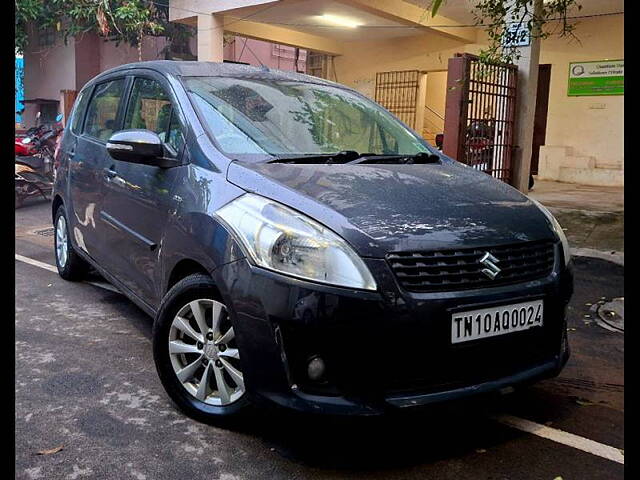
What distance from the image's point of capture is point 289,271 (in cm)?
232

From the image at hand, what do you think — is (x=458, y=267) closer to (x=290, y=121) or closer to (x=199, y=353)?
(x=199, y=353)

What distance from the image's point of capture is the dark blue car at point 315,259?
229 cm

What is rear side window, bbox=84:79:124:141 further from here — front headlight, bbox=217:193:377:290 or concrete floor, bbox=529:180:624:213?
concrete floor, bbox=529:180:624:213

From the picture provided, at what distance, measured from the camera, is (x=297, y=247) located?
92.6 inches

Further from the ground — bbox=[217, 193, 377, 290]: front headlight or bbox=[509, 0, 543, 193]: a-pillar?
bbox=[509, 0, 543, 193]: a-pillar

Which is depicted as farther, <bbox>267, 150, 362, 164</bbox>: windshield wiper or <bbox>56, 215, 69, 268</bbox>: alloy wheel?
<bbox>56, 215, 69, 268</bbox>: alloy wheel

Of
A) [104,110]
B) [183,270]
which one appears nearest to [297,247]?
[183,270]

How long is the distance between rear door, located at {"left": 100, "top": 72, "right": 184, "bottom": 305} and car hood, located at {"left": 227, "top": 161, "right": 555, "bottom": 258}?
0.57 metres

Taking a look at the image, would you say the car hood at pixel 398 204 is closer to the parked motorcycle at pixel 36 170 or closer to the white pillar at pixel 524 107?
the white pillar at pixel 524 107

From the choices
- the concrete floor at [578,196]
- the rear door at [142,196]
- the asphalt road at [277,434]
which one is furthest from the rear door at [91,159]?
the concrete floor at [578,196]

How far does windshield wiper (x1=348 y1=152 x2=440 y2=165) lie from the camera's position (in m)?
3.20

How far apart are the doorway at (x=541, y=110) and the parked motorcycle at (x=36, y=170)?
9.04m

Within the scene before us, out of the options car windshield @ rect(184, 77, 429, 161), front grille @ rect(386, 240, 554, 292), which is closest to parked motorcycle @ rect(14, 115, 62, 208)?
car windshield @ rect(184, 77, 429, 161)
